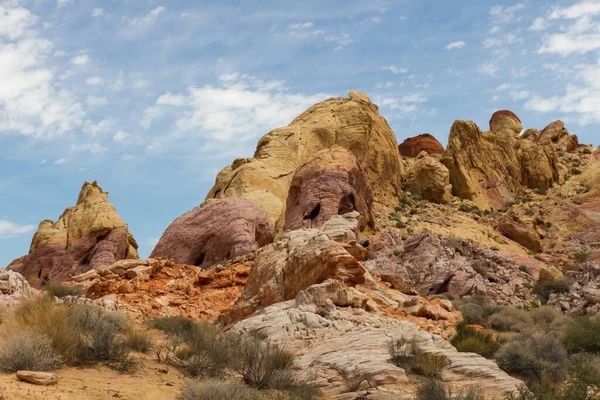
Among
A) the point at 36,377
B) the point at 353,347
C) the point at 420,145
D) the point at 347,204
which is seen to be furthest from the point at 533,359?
the point at 420,145

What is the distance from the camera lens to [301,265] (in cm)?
1712

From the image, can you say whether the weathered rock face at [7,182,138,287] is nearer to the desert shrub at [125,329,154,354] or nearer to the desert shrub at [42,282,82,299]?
the desert shrub at [42,282,82,299]

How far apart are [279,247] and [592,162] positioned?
49.7 m

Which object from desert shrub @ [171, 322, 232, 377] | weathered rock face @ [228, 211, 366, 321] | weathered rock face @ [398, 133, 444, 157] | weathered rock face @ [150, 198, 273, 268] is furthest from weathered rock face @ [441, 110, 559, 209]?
desert shrub @ [171, 322, 232, 377]

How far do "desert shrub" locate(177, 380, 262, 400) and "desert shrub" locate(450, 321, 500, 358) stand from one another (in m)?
5.96

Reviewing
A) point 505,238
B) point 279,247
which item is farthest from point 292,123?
point 279,247

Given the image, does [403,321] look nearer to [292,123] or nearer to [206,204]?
[206,204]

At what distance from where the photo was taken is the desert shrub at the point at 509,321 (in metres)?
19.4

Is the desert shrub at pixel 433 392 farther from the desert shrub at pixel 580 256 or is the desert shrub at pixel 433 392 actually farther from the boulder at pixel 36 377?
the desert shrub at pixel 580 256

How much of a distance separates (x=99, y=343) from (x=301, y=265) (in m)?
6.41

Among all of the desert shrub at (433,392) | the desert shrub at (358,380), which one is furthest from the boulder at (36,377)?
the desert shrub at (433,392)

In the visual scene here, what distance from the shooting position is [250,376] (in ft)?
37.6

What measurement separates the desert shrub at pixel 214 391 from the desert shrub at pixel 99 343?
1.87m

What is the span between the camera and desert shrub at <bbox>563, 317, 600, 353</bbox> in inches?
637
